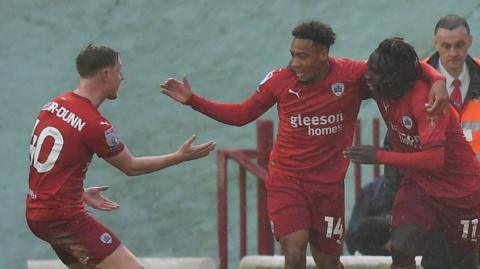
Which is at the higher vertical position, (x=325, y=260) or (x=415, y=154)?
(x=415, y=154)

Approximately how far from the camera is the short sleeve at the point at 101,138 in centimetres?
1079

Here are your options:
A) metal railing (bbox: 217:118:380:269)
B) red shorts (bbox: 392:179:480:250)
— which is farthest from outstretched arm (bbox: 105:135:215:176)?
metal railing (bbox: 217:118:380:269)

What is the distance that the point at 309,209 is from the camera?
11.5 metres

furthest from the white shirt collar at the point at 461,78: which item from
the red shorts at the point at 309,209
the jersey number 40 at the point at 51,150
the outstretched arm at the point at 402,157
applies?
the jersey number 40 at the point at 51,150

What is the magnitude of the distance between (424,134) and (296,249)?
110cm

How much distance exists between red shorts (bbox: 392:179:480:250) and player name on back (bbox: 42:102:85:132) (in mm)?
1978

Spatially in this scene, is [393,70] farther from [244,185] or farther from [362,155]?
[244,185]

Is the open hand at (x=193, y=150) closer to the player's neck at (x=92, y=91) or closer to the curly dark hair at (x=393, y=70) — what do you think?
the player's neck at (x=92, y=91)

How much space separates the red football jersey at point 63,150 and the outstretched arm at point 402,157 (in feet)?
4.57

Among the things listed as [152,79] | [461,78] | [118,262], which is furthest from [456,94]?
[152,79]

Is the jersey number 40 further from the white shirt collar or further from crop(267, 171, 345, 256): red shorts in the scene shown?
the white shirt collar

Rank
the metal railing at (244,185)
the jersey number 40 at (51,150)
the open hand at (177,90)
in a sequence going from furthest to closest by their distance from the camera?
the metal railing at (244,185), the open hand at (177,90), the jersey number 40 at (51,150)

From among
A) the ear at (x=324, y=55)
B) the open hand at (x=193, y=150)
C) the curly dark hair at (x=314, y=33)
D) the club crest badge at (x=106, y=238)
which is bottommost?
the club crest badge at (x=106, y=238)

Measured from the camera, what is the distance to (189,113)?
50.3 ft
